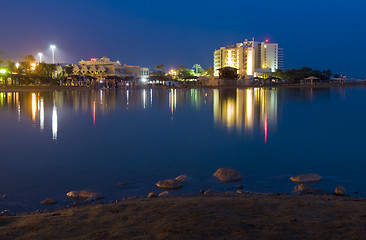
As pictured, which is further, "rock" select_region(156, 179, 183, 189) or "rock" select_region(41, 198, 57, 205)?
"rock" select_region(156, 179, 183, 189)

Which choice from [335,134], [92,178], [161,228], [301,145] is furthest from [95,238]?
[335,134]

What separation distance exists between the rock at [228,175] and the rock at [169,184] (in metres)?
1.06

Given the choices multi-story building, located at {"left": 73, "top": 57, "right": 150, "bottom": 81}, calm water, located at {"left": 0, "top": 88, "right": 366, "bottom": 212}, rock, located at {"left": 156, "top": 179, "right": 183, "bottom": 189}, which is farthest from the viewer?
multi-story building, located at {"left": 73, "top": 57, "right": 150, "bottom": 81}

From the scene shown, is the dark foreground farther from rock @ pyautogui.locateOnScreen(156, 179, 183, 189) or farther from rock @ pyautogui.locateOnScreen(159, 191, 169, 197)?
rock @ pyautogui.locateOnScreen(156, 179, 183, 189)

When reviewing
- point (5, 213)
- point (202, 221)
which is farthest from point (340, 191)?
point (5, 213)

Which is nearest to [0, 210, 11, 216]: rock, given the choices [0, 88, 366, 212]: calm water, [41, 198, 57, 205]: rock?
[0, 88, 366, 212]: calm water

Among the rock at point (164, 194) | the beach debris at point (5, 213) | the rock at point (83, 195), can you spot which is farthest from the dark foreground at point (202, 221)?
the rock at point (83, 195)

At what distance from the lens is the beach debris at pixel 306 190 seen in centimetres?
716

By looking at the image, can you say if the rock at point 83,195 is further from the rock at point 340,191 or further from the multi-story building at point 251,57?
the multi-story building at point 251,57

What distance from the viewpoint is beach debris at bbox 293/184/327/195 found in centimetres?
716

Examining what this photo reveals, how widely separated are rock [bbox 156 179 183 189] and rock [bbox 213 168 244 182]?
41.5 inches

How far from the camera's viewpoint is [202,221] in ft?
15.6

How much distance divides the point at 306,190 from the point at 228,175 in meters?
1.84

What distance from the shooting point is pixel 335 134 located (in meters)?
16.0
